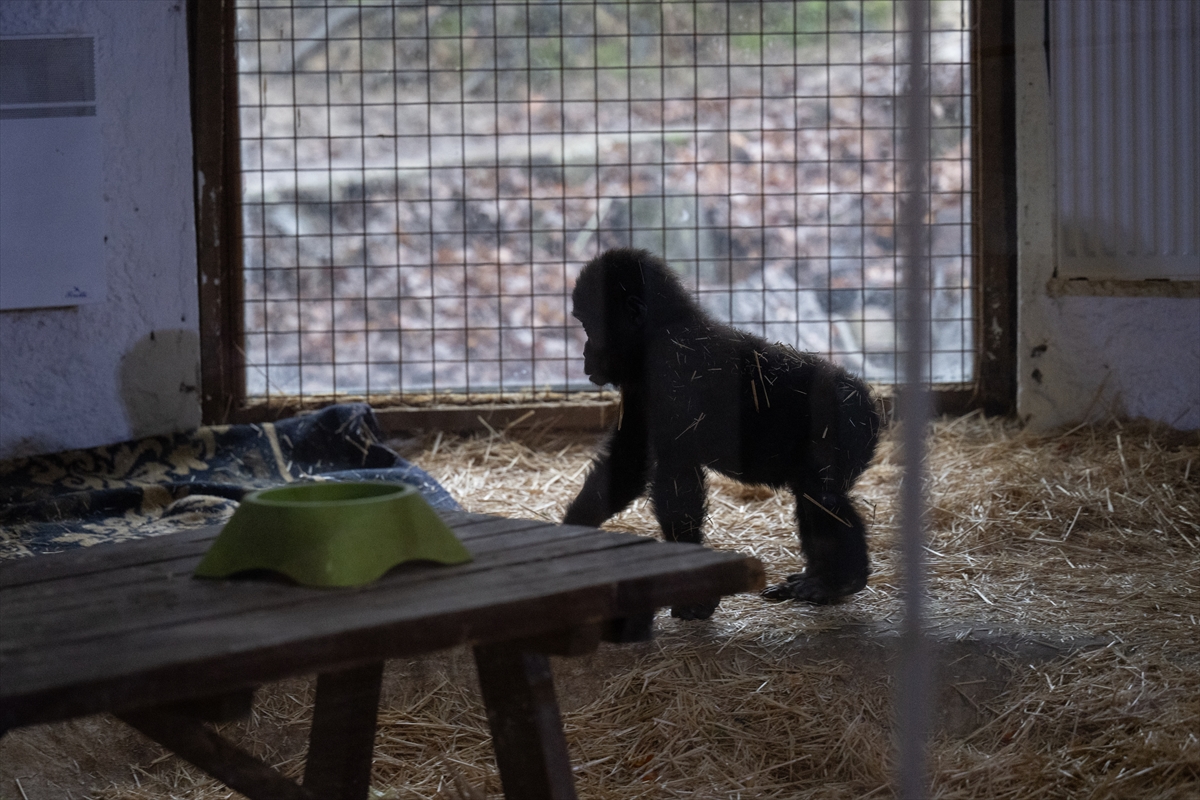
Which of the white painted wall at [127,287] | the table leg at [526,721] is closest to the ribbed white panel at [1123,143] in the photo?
the table leg at [526,721]

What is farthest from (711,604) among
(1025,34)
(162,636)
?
(1025,34)

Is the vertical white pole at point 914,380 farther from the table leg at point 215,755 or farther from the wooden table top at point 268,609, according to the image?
the table leg at point 215,755

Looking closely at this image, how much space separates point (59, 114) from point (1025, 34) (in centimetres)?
304

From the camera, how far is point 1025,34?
12.2 feet

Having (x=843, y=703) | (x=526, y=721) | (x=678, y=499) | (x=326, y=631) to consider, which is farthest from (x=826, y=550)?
(x=326, y=631)

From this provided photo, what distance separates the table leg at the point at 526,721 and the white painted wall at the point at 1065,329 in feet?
9.14

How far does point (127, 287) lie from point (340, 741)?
2645 mm

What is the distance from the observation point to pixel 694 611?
7.59 ft

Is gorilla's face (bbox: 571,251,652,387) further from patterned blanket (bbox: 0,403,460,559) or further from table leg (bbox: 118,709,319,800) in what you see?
table leg (bbox: 118,709,319,800)

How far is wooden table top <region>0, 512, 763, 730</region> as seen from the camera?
40.2 inches

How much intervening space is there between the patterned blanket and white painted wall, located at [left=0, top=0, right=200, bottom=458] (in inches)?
5.4

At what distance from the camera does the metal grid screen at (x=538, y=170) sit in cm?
402

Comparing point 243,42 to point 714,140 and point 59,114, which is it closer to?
point 59,114

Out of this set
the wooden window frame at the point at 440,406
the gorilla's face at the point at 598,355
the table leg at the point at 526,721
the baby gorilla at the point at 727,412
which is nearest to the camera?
the table leg at the point at 526,721
